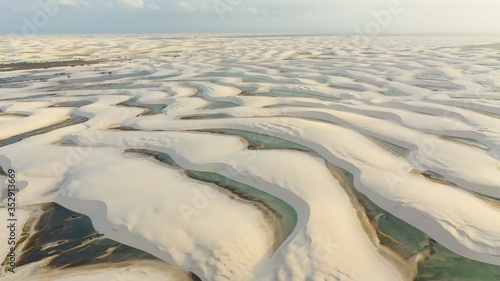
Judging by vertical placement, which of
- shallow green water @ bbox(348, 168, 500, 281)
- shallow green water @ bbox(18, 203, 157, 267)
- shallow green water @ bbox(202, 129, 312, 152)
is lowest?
shallow green water @ bbox(18, 203, 157, 267)

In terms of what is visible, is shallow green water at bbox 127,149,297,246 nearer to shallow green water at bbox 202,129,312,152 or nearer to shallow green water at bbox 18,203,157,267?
shallow green water at bbox 202,129,312,152

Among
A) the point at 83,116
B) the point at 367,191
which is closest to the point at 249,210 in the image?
the point at 367,191

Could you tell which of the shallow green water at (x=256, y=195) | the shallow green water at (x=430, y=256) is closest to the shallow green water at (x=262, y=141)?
the shallow green water at (x=256, y=195)

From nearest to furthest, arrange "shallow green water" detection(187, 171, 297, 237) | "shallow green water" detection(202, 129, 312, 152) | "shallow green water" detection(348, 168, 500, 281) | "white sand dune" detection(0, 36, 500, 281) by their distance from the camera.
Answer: "shallow green water" detection(348, 168, 500, 281)
"white sand dune" detection(0, 36, 500, 281)
"shallow green water" detection(187, 171, 297, 237)
"shallow green water" detection(202, 129, 312, 152)

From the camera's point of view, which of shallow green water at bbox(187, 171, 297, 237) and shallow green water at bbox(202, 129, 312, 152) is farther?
shallow green water at bbox(202, 129, 312, 152)

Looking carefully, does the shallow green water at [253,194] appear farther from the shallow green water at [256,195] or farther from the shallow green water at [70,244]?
the shallow green water at [70,244]

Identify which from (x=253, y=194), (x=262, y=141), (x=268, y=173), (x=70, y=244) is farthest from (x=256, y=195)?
(x=70, y=244)

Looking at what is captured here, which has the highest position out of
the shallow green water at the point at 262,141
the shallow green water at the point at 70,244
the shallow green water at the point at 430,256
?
the shallow green water at the point at 430,256

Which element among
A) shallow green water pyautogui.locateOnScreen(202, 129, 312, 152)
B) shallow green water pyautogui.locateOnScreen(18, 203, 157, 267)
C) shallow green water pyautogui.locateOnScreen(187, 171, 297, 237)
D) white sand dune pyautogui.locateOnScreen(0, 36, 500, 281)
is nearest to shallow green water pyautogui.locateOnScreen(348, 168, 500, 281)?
white sand dune pyautogui.locateOnScreen(0, 36, 500, 281)
